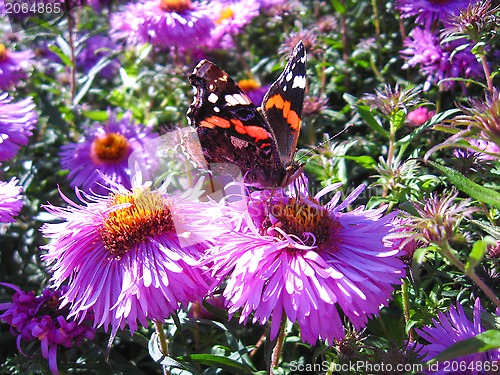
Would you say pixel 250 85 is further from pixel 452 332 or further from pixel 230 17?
pixel 452 332

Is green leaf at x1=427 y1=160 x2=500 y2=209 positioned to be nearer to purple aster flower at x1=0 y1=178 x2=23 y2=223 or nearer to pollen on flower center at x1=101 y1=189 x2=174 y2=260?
pollen on flower center at x1=101 y1=189 x2=174 y2=260

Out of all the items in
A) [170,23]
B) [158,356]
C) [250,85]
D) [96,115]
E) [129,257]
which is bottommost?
[158,356]

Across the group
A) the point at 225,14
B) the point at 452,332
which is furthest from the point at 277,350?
the point at 225,14

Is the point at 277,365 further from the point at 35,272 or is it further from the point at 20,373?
the point at 35,272

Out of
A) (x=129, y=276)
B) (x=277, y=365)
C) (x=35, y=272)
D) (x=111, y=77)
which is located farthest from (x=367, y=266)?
(x=111, y=77)

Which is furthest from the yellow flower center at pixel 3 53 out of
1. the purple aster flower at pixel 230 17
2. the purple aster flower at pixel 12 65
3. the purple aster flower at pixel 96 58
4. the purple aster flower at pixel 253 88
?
the purple aster flower at pixel 253 88
